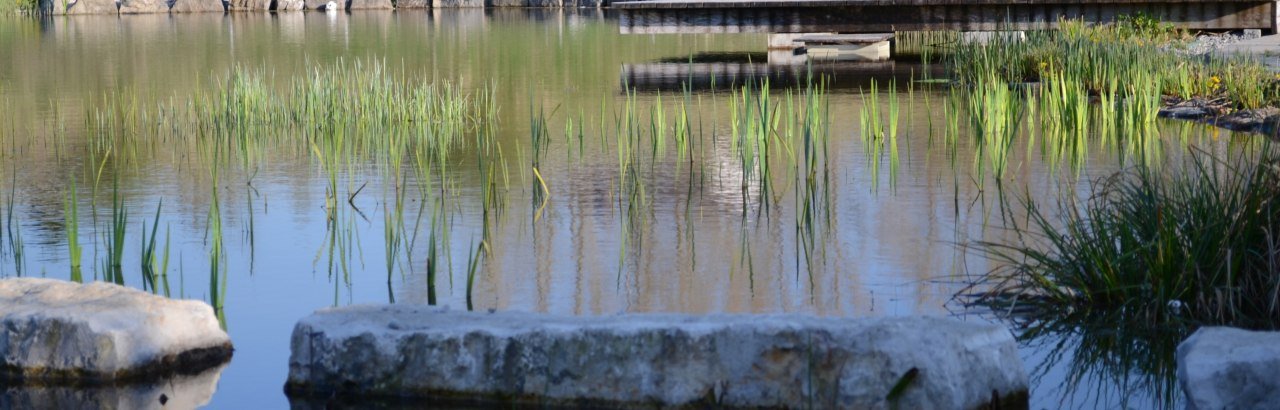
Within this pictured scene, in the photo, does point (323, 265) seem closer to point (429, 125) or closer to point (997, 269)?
point (997, 269)

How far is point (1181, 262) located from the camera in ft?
14.0

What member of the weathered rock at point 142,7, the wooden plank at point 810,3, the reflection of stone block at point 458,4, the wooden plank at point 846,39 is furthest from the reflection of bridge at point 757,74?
the reflection of stone block at point 458,4

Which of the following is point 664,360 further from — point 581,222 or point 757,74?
point 757,74

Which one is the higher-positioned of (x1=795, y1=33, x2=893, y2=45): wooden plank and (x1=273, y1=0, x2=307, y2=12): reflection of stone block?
(x1=273, y1=0, x2=307, y2=12): reflection of stone block

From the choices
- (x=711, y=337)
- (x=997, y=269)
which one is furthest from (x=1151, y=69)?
(x=711, y=337)

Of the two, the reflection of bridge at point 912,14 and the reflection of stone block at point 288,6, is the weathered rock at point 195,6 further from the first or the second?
the reflection of bridge at point 912,14

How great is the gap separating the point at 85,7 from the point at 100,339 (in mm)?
34488

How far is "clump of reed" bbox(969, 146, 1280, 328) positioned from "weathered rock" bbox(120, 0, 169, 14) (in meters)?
35.2

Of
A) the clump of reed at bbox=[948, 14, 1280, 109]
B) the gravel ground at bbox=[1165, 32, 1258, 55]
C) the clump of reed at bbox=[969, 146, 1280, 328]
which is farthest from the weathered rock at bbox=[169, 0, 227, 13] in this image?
the clump of reed at bbox=[969, 146, 1280, 328]

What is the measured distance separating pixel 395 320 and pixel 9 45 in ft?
62.7

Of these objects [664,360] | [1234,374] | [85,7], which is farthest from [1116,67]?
[85,7]

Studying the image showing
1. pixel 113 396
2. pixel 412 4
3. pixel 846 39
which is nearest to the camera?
pixel 113 396

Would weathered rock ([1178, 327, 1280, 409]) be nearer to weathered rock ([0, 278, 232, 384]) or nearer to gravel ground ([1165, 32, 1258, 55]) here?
weathered rock ([0, 278, 232, 384])

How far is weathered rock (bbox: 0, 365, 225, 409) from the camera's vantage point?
3742 mm
